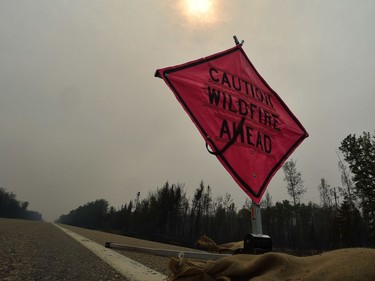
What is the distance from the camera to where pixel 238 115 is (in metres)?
2.98

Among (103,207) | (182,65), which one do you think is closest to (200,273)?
(182,65)

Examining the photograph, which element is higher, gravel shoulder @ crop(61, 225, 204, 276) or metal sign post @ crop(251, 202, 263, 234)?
metal sign post @ crop(251, 202, 263, 234)

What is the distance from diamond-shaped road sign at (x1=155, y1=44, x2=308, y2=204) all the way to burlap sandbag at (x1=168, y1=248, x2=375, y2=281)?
104 centimetres

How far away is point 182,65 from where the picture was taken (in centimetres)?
285

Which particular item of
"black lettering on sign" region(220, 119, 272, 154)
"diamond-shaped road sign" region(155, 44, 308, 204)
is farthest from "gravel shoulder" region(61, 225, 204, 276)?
"black lettering on sign" region(220, 119, 272, 154)

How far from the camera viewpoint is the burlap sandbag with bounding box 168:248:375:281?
1.29 meters

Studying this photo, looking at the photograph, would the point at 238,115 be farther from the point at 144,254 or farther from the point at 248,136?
the point at 144,254

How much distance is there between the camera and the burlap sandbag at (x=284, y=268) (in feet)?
4.22

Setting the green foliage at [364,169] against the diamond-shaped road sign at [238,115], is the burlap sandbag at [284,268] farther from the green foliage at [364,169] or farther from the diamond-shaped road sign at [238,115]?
the green foliage at [364,169]

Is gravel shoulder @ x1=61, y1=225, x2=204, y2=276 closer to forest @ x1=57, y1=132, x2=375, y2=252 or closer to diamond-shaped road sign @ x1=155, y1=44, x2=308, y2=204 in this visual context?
diamond-shaped road sign @ x1=155, y1=44, x2=308, y2=204

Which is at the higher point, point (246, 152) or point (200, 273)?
point (246, 152)

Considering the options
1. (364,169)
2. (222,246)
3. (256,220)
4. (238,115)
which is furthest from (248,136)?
(364,169)

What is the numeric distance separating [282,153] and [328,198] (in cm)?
6205

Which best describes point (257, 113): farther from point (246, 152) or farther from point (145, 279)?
point (145, 279)
